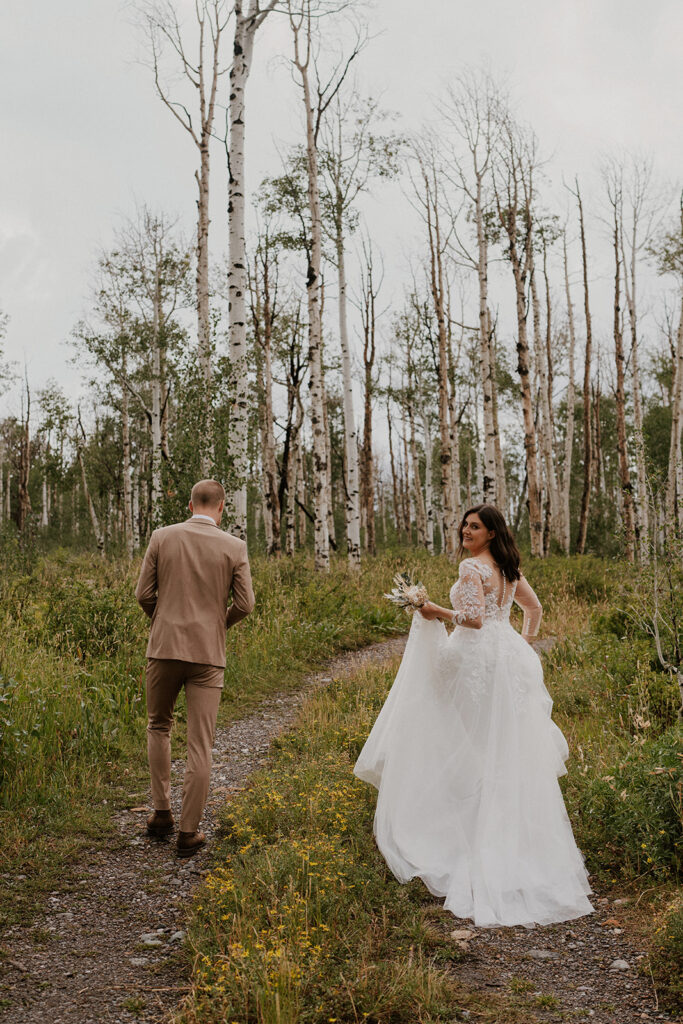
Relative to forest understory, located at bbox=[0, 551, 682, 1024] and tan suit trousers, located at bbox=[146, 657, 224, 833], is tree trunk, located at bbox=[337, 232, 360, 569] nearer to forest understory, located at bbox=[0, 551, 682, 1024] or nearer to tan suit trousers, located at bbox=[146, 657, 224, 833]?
forest understory, located at bbox=[0, 551, 682, 1024]

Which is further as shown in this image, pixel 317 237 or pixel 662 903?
pixel 317 237

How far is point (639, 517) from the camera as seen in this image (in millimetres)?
25750

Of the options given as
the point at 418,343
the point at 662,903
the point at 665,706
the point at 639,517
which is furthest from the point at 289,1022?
the point at 418,343

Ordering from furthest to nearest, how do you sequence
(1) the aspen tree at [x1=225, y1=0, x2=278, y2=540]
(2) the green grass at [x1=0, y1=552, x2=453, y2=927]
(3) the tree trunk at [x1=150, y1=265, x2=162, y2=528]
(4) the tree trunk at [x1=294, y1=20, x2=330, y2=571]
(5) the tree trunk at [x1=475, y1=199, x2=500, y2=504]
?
(3) the tree trunk at [x1=150, y1=265, x2=162, y2=528]
(5) the tree trunk at [x1=475, y1=199, x2=500, y2=504]
(4) the tree trunk at [x1=294, y1=20, x2=330, y2=571]
(1) the aspen tree at [x1=225, y1=0, x2=278, y2=540]
(2) the green grass at [x1=0, y1=552, x2=453, y2=927]

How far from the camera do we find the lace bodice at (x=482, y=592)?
4879mm

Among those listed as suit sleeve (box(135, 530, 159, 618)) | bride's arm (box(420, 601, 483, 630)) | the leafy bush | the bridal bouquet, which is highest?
suit sleeve (box(135, 530, 159, 618))

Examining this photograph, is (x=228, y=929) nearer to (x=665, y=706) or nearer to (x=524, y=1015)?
(x=524, y=1015)

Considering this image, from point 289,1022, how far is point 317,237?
15900 mm

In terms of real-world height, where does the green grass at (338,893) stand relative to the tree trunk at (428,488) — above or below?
below

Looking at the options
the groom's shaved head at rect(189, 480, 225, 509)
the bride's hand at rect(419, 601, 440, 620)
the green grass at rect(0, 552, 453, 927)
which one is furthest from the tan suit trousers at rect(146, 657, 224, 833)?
the bride's hand at rect(419, 601, 440, 620)

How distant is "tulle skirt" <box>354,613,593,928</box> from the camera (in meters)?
4.25

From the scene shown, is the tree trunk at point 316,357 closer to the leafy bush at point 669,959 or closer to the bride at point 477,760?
the bride at point 477,760

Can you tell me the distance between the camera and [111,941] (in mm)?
3865

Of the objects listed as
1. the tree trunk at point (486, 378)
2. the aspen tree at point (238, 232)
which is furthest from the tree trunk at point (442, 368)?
the aspen tree at point (238, 232)
